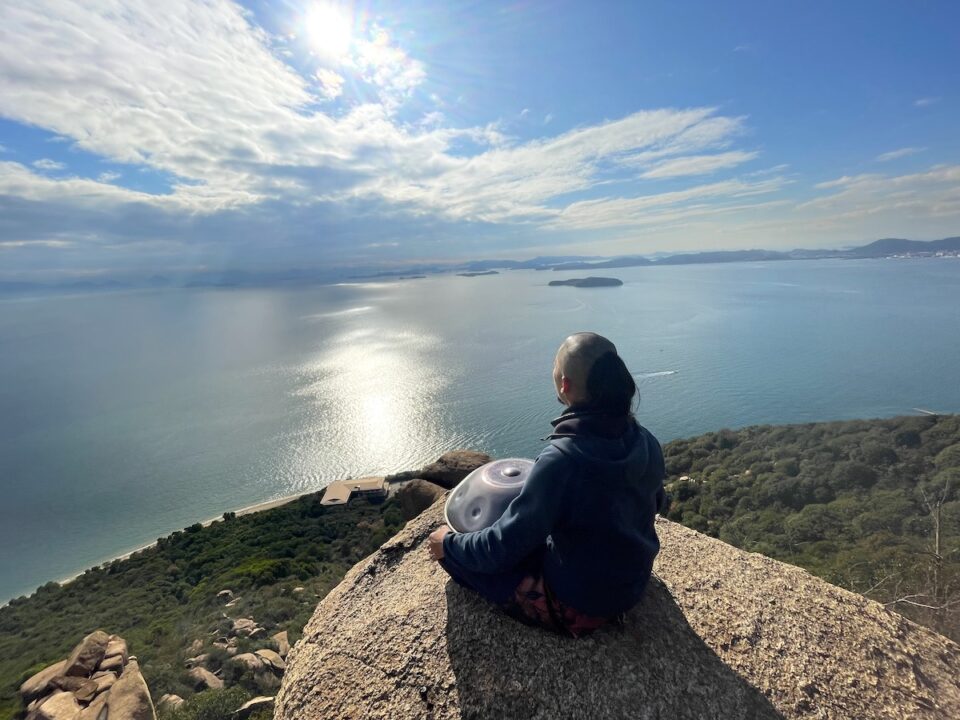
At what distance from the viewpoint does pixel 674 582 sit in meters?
3.99

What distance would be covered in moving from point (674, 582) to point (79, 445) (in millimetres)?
57228

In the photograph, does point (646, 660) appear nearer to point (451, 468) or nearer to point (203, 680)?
point (451, 468)

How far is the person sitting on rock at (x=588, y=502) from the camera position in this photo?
2.42 metres

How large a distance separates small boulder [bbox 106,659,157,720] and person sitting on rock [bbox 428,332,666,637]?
6.50 metres

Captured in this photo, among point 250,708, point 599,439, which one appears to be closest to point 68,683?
point 250,708

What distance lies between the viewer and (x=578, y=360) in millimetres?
2512

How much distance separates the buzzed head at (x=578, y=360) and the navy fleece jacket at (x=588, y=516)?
0.13m

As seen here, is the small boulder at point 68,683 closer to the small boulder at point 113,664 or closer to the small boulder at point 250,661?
the small boulder at point 113,664

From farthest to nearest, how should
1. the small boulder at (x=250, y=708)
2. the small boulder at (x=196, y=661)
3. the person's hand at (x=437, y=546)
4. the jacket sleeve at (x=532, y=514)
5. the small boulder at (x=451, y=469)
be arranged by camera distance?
the small boulder at (x=451, y=469), the small boulder at (x=196, y=661), the small boulder at (x=250, y=708), the person's hand at (x=437, y=546), the jacket sleeve at (x=532, y=514)

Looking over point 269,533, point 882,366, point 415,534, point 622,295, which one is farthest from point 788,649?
point 622,295

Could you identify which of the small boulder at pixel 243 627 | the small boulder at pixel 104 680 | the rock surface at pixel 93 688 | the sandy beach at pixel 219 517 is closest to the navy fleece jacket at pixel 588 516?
the rock surface at pixel 93 688

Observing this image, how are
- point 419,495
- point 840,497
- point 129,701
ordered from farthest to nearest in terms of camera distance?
point 840,497 < point 419,495 < point 129,701

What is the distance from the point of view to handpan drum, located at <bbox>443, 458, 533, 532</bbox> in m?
3.25

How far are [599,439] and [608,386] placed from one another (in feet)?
0.93
